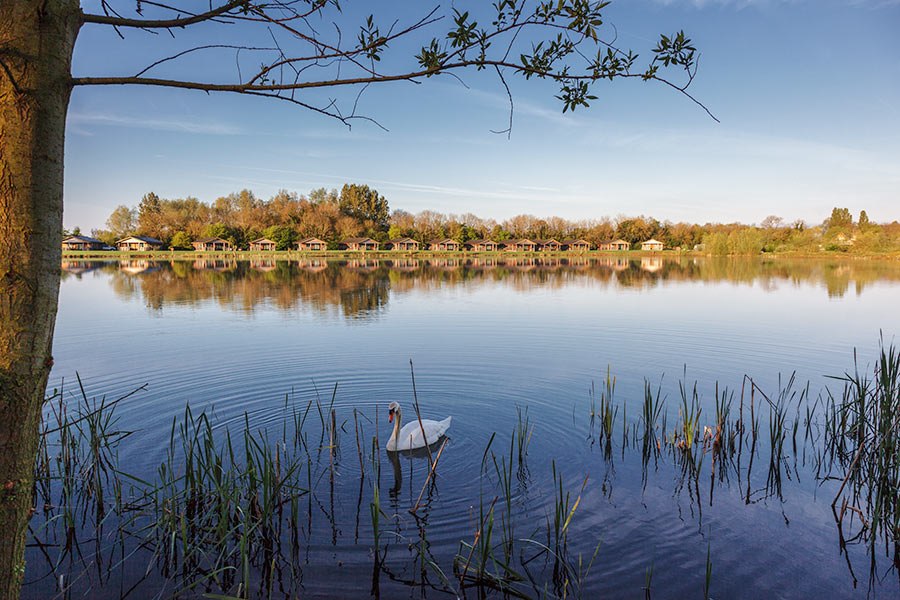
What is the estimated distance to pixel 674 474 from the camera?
7094mm

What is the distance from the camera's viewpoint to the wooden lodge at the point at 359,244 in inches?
4405

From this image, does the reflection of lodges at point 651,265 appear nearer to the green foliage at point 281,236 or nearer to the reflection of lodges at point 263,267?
the reflection of lodges at point 263,267

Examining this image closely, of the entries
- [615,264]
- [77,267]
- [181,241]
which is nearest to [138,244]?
[181,241]

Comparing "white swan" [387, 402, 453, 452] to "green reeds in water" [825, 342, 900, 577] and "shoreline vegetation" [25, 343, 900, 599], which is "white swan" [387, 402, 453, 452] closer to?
"shoreline vegetation" [25, 343, 900, 599]

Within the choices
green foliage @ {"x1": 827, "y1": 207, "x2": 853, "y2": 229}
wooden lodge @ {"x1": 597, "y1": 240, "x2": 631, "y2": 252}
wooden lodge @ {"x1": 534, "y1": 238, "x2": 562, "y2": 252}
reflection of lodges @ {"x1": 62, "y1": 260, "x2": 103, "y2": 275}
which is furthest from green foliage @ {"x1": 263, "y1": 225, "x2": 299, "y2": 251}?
green foliage @ {"x1": 827, "y1": 207, "x2": 853, "y2": 229}

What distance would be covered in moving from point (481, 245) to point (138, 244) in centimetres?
7460

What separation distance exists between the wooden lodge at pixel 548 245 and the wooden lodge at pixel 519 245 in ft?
4.58

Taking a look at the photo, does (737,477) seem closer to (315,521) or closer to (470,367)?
(315,521)

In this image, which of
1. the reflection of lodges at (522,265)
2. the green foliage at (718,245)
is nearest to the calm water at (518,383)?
the reflection of lodges at (522,265)

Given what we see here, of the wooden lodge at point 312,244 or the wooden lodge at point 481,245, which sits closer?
the wooden lodge at point 312,244

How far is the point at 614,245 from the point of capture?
417 feet

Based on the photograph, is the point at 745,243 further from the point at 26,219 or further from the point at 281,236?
the point at 26,219

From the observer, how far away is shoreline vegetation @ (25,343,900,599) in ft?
15.6

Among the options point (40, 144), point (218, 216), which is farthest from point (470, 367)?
point (218, 216)
